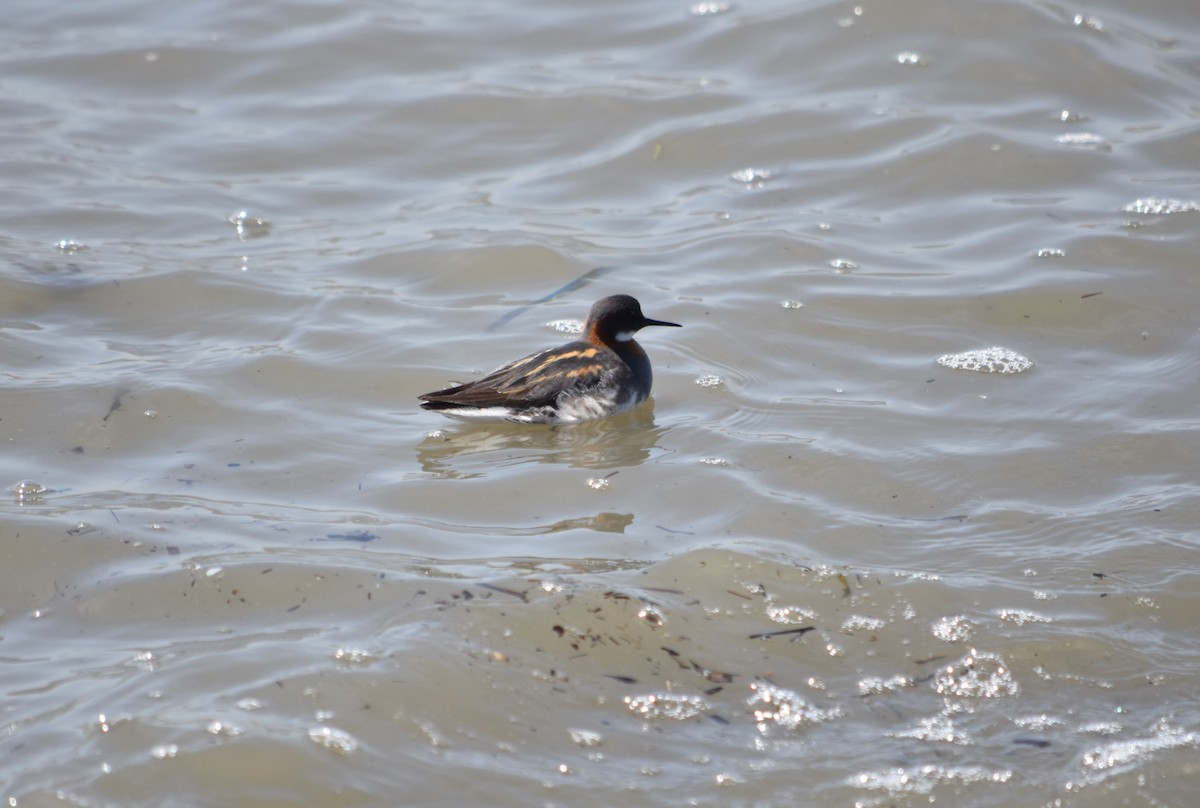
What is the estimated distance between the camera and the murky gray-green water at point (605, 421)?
15.0 feet

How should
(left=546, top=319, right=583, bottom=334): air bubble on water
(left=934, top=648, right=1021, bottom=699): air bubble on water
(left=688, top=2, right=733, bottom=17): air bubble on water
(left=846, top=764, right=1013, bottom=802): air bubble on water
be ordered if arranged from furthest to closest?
(left=688, top=2, right=733, bottom=17): air bubble on water < (left=546, top=319, right=583, bottom=334): air bubble on water < (left=934, top=648, right=1021, bottom=699): air bubble on water < (left=846, top=764, right=1013, bottom=802): air bubble on water

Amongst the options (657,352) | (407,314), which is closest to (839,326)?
(657,352)

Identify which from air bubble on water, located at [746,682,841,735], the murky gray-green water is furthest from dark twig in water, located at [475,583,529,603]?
air bubble on water, located at [746,682,841,735]

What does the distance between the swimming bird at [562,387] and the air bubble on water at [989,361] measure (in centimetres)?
181

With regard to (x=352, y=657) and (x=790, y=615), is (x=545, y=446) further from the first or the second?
(x=352, y=657)

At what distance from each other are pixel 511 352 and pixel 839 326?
208 cm

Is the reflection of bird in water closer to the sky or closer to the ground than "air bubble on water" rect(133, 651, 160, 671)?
closer to the sky

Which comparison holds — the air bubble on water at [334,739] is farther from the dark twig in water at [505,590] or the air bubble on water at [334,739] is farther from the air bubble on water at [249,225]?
the air bubble on water at [249,225]

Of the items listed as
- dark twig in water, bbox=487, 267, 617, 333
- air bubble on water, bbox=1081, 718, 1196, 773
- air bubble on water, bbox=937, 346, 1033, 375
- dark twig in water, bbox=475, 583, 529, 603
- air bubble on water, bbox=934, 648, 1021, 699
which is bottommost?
air bubble on water, bbox=1081, 718, 1196, 773

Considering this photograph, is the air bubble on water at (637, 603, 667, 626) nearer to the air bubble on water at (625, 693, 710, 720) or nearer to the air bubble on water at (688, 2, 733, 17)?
the air bubble on water at (625, 693, 710, 720)

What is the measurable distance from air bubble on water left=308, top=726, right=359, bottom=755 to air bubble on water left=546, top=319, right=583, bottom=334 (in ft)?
14.5

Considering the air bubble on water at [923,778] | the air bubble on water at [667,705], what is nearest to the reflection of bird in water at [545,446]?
the air bubble on water at [667,705]

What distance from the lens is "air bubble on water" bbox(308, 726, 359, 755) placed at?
4461 mm

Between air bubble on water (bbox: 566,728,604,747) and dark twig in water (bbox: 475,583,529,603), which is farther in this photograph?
dark twig in water (bbox: 475,583,529,603)
